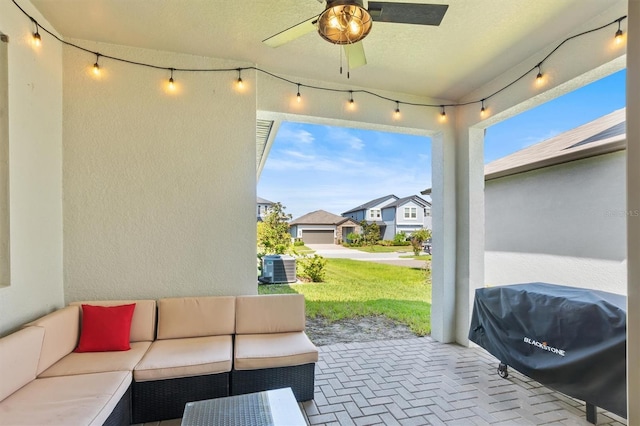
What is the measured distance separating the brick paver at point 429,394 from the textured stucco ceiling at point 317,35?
3.34 m

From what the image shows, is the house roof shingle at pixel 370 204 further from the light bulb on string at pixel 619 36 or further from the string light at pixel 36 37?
the string light at pixel 36 37

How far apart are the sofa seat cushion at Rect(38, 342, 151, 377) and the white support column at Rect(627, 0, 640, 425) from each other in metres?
2.94

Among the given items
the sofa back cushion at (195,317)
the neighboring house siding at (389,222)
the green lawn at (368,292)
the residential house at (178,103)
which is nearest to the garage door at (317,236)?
the green lawn at (368,292)

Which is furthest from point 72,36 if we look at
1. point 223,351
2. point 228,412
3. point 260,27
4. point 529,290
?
point 529,290

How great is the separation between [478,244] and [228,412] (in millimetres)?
3531

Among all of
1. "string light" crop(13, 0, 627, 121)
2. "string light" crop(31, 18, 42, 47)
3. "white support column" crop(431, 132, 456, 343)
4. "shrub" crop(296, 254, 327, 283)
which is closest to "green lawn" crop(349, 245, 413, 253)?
"shrub" crop(296, 254, 327, 283)

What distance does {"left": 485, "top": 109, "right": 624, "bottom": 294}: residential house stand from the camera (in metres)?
3.24

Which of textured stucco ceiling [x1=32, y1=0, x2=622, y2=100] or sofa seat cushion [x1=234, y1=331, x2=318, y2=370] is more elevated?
textured stucco ceiling [x1=32, y1=0, x2=622, y2=100]

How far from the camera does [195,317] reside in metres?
2.75

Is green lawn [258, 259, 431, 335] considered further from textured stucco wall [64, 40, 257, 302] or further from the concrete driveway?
textured stucco wall [64, 40, 257, 302]

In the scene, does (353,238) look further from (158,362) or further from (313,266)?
(158,362)

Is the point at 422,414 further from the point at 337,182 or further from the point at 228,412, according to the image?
the point at 337,182

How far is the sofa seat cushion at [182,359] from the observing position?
2121mm

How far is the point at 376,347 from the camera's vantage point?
12.2 ft
